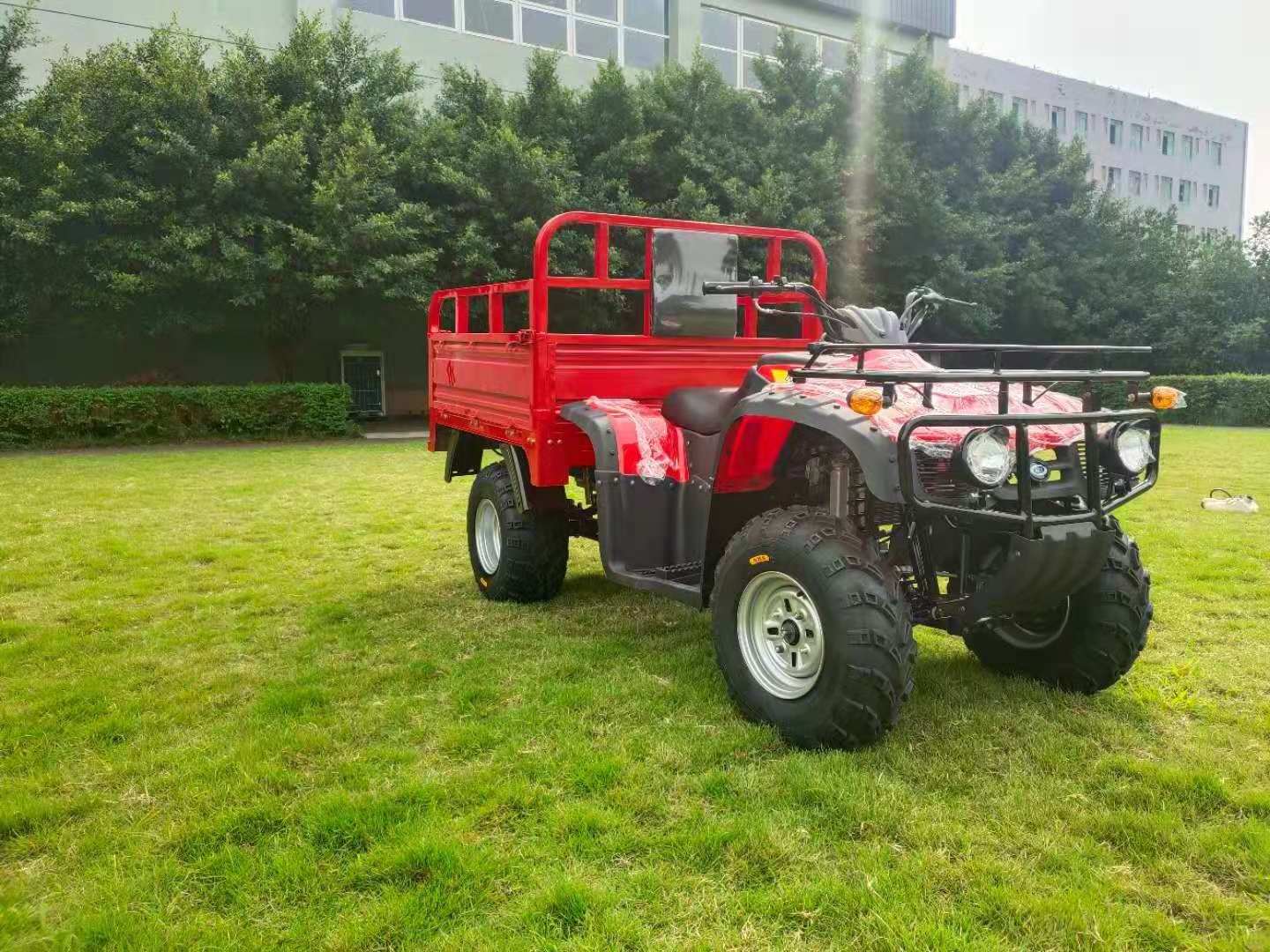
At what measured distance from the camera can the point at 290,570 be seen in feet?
20.7

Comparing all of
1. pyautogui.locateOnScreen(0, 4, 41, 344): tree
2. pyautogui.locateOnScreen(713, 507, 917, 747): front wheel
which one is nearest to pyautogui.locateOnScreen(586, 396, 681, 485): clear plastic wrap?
pyautogui.locateOnScreen(713, 507, 917, 747): front wheel

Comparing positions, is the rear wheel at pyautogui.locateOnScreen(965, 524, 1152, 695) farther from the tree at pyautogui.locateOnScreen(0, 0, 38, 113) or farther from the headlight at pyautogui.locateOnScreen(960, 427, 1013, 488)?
the tree at pyautogui.locateOnScreen(0, 0, 38, 113)

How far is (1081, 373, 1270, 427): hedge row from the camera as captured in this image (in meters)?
20.9

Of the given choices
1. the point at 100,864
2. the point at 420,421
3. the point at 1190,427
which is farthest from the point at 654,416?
the point at 1190,427

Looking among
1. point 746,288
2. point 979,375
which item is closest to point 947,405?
point 979,375

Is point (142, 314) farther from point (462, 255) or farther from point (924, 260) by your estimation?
point (924, 260)

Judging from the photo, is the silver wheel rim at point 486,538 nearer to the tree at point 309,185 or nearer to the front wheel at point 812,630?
the front wheel at point 812,630

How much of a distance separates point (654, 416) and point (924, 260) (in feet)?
61.9

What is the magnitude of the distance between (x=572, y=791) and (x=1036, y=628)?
2.02 meters

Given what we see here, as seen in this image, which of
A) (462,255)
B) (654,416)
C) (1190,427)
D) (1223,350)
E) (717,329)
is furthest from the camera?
(1223,350)

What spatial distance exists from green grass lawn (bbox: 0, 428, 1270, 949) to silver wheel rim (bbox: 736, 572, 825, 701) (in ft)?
0.67

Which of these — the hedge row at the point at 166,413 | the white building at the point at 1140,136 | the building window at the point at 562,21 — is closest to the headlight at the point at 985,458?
the hedge row at the point at 166,413

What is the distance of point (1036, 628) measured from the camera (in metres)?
3.88

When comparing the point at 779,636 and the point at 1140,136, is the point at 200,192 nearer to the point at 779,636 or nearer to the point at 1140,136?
the point at 779,636
